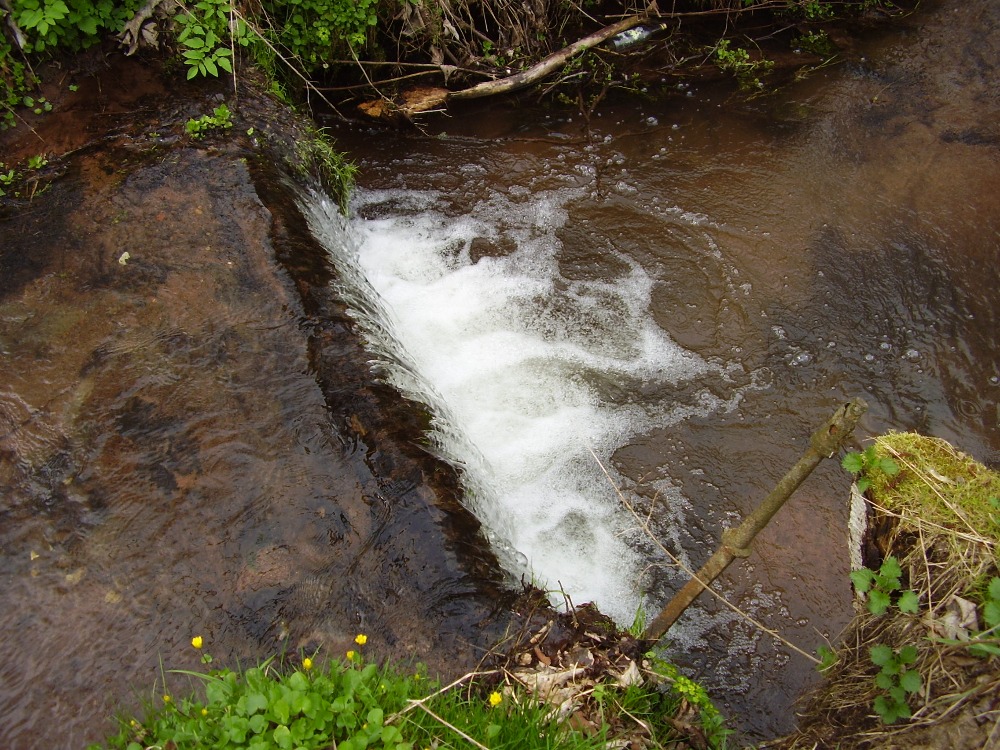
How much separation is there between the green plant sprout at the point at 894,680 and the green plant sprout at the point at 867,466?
595 millimetres

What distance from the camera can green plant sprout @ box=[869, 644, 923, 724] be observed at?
2.26 meters

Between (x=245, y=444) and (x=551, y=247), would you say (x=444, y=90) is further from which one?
(x=245, y=444)

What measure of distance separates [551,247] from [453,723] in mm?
3809

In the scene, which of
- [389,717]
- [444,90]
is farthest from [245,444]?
[444,90]

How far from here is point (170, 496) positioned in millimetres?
3252

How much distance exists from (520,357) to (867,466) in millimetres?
2553

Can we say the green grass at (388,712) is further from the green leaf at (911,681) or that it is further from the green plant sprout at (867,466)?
the green plant sprout at (867,466)

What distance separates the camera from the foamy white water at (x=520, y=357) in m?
3.90

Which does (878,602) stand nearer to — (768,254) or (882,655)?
(882,655)

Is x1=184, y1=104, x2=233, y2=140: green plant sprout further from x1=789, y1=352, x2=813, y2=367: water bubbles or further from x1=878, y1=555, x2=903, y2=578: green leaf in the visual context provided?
x1=878, y1=555, x2=903, y2=578: green leaf

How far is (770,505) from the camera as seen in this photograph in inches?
92.4

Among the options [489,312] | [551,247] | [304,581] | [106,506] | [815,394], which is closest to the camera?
[304,581]

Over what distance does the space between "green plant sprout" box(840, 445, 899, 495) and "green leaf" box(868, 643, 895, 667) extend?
0.59 meters

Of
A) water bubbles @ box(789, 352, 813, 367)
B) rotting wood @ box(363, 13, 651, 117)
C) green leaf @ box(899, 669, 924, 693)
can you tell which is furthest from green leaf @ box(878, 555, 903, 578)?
rotting wood @ box(363, 13, 651, 117)
